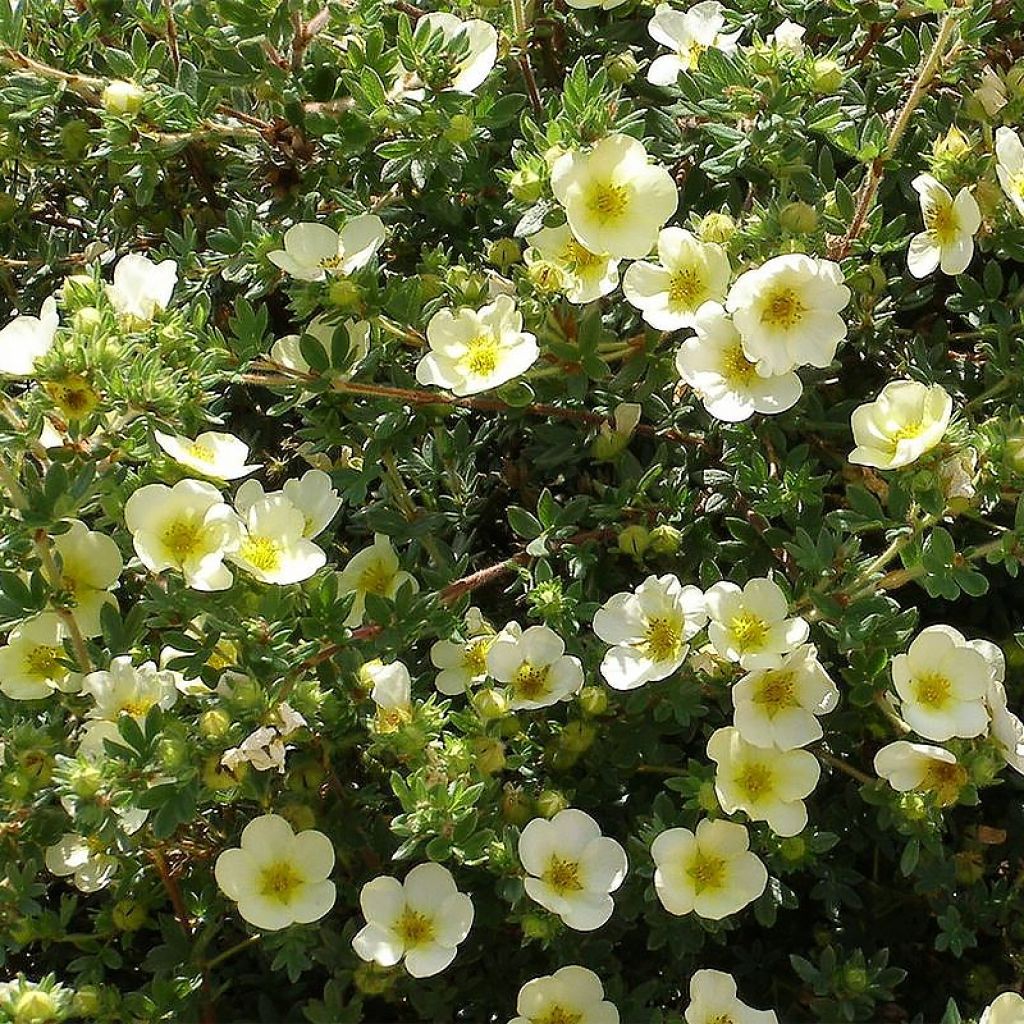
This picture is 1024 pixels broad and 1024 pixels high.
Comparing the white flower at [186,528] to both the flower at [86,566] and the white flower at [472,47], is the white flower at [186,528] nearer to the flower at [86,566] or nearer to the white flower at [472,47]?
the flower at [86,566]

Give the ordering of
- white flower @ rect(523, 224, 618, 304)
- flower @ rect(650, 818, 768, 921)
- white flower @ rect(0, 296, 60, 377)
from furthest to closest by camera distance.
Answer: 1. white flower @ rect(523, 224, 618, 304)
2. flower @ rect(650, 818, 768, 921)
3. white flower @ rect(0, 296, 60, 377)

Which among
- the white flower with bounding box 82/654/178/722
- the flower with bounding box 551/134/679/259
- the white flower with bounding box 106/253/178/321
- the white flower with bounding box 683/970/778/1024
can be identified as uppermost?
the flower with bounding box 551/134/679/259

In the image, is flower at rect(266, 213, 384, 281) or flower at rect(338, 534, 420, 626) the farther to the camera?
flower at rect(338, 534, 420, 626)

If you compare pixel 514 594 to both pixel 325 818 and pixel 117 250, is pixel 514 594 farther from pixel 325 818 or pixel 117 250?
pixel 117 250

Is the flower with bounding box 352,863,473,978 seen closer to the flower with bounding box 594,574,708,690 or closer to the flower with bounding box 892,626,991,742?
the flower with bounding box 594,574,708,690

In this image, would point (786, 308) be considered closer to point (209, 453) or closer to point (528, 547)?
point (528, 547)

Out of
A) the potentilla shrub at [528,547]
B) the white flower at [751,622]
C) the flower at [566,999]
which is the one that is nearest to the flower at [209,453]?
the potentilla shrub at [528,547]

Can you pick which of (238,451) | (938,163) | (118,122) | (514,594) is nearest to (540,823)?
(514,594)

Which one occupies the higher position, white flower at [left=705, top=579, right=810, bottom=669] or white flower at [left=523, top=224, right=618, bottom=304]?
white flower at [left=523, top=224, right=618, bottom=304]

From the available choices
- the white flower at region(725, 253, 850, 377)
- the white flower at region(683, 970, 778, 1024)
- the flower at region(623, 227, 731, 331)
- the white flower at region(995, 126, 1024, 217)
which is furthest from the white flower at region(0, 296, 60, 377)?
the white flower at region(995, 126, 1024, 217)
